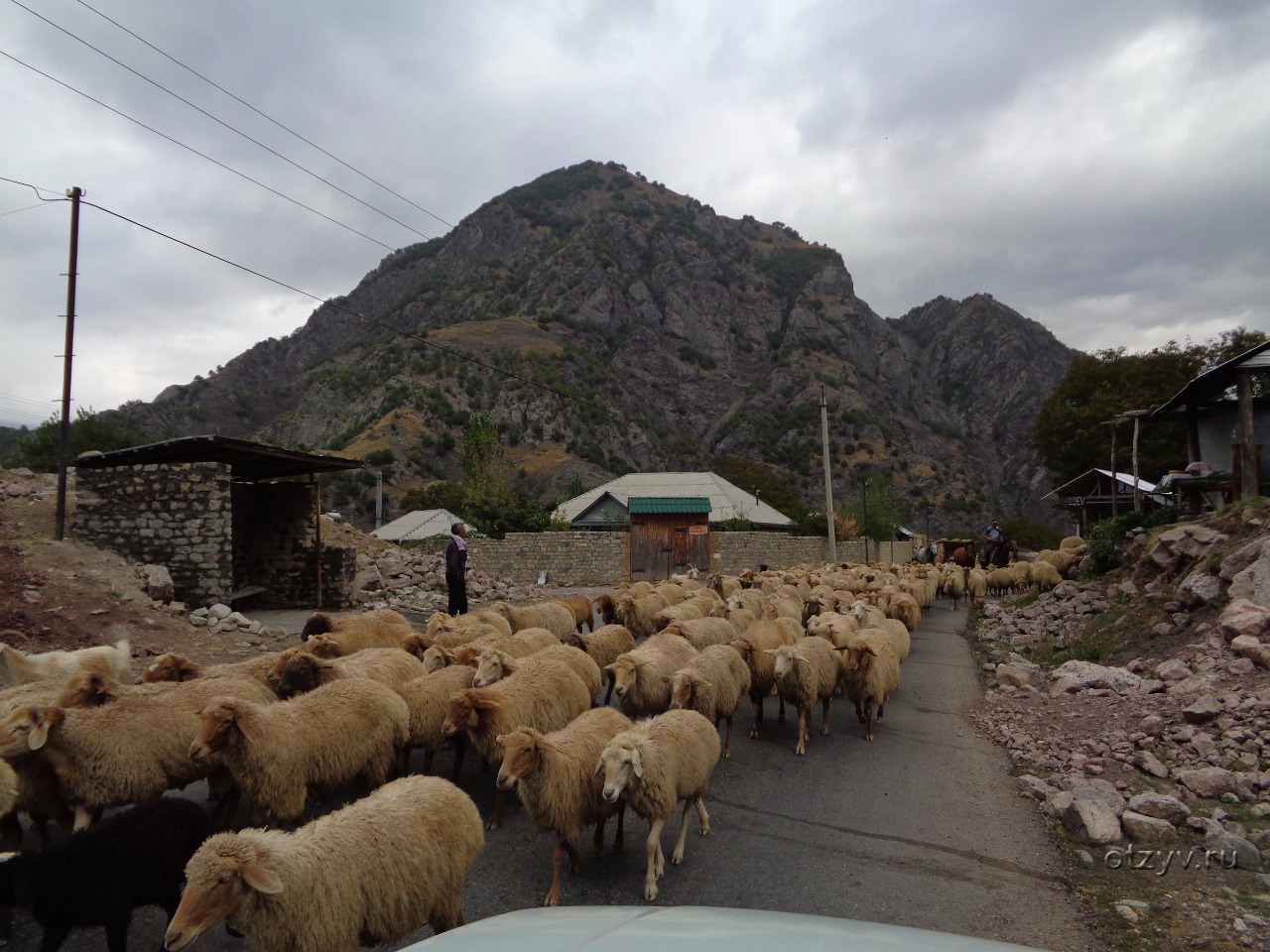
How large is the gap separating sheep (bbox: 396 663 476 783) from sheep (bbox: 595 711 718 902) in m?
2.09

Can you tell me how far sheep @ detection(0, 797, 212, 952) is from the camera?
3.75 meters

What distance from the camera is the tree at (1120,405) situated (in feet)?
154

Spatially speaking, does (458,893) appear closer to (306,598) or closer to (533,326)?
(306,598)

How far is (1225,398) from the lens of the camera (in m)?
18.3

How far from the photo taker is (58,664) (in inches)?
300

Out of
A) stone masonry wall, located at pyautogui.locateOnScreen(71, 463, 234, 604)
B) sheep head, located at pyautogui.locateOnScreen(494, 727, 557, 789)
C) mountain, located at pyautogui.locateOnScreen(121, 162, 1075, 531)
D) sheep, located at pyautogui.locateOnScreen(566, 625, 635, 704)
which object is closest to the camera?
sheep head, located at pyautogui.locateOnScreen(494, 727, 557, 789)

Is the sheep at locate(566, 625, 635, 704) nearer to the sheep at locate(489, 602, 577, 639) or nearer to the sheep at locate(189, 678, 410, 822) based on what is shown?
the sheep at locate(489, 602, 577, 639)

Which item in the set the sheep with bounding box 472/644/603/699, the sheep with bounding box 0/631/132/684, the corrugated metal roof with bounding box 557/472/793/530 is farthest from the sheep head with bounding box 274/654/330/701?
the corrugated metal roof with bounding box 557/472/793/530

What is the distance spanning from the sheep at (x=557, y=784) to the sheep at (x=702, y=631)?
4.36m

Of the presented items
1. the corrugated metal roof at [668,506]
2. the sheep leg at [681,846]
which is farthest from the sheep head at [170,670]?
the corrugated metal roof at [668,506]

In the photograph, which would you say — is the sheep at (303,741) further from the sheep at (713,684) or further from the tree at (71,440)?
the tree at (71,440)

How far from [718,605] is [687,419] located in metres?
97.5

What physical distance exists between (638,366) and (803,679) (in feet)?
341

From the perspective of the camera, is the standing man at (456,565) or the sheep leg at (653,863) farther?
the standing man at (456,565)
